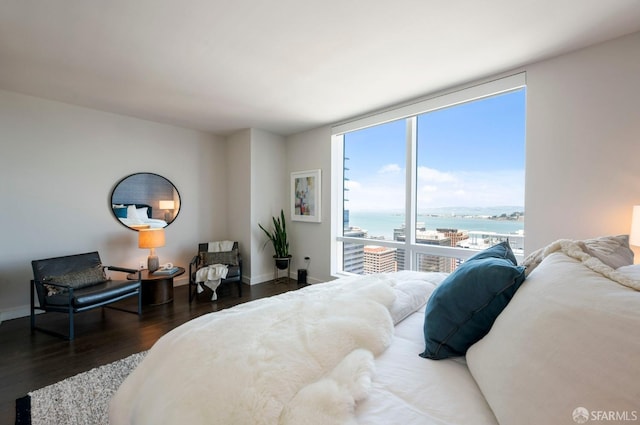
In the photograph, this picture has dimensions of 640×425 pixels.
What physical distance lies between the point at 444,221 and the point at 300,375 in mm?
2834

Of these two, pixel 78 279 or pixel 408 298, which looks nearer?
pixel 408 298

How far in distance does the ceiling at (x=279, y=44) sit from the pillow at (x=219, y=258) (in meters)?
2.28

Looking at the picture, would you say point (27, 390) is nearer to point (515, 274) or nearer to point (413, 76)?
point (515, 274)

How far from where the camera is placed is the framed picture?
4277mm

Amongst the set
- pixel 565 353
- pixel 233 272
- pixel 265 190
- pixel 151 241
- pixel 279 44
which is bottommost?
pixel 233 272

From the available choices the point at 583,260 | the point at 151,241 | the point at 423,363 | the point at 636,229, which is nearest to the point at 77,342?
the point at 151,241

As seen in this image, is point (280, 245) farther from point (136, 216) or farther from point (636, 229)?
point (636, 229)

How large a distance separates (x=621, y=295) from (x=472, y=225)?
2.49 metres

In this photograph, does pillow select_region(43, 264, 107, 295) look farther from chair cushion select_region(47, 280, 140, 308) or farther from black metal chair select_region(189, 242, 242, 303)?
black metal chair select_region(189, 242, 242, 303)

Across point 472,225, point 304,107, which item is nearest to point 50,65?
point 304,107

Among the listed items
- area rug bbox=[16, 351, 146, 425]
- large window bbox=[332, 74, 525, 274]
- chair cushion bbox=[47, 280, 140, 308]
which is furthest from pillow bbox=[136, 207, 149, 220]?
large window bbox=[332, 74, 525, 274]

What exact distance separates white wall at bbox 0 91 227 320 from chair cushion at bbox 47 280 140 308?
2.97 ft

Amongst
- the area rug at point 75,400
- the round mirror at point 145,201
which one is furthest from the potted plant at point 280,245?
the area rug at point 75,400

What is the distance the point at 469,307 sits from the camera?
0.95 metres
